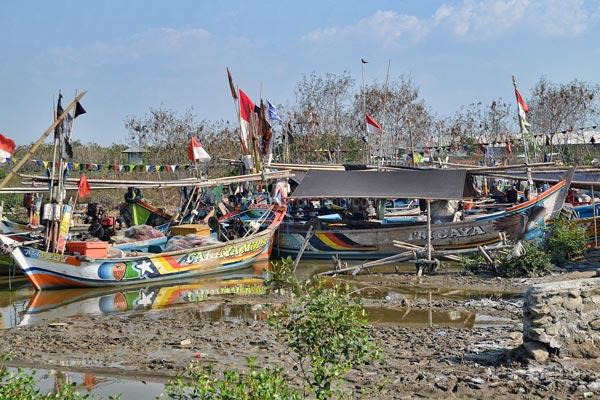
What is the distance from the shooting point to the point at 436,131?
38781 mm

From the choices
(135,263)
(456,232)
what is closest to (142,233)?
(135,263)

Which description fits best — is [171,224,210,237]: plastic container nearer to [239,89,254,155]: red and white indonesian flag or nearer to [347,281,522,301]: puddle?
[239,89,254,155]: red and white indonesian flag

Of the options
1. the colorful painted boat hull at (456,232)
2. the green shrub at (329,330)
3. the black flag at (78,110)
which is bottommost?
the colorful painted boat hull at (456,232)

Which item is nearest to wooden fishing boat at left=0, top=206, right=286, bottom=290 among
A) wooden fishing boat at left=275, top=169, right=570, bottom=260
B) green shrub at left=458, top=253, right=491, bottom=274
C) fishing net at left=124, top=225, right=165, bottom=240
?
fishing net at left=124, top=225, right=165, bottom=240

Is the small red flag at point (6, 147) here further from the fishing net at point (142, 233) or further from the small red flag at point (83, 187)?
the fishing net at point (142, 233)

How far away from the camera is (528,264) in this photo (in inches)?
618

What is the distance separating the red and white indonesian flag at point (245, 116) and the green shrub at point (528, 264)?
9159mm

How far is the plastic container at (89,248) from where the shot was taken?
16.1 m

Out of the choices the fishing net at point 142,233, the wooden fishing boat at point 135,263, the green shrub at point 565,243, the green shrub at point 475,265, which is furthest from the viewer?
the fishing net at point 142,233

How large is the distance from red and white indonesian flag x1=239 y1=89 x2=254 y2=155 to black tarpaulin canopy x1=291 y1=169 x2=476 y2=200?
3.04m

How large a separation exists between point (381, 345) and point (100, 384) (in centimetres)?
357

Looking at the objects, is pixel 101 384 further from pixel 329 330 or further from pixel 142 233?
pixel 142 233

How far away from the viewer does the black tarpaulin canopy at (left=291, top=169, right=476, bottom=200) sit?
18.0m

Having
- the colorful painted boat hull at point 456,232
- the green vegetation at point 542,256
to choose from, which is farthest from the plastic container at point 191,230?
the green vegetation at point 542,256
